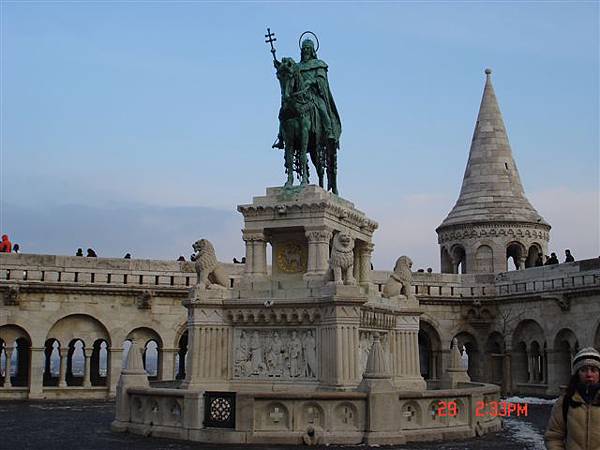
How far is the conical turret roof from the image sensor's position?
31859 millimetres

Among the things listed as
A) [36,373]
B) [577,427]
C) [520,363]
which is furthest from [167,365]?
[577,427]

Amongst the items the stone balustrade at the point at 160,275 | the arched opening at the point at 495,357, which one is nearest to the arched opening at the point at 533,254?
the stone balustrade at the point at 160,275

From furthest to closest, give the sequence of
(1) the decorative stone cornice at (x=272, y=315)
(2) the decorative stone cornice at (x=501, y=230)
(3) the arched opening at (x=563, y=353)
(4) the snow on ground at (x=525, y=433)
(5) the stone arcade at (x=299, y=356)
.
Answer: (2) the decorative stone cornice at (x=501, y=230)
(3) the arched opening at (x=563, y=353)
(1) the decorative stone cornice at (x=272, y=315)
(4) the snow on ground at (x=525, y=433)
(5) the stone arcade at (x=299, y=356)

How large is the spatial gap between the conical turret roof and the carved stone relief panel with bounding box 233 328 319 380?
19.8 m

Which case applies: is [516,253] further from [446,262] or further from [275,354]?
[275,354]

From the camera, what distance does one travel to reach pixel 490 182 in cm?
3259

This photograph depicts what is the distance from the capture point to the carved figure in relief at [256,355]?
13.6 meters

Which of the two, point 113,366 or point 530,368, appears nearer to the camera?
point 113,366

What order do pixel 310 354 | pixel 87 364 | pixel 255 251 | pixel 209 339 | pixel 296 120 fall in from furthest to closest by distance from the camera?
pixel 87 364 → pixel 296 120 → pixel 255 251 → pixel 209 339 → pixel 310 354

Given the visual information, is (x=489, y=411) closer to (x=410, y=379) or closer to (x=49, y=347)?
(x=410, y=379)

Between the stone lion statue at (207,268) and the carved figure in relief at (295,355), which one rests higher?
the stone lion statue at (207,268)

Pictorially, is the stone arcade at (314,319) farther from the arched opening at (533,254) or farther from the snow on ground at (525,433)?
the snow on ground at (525,433)

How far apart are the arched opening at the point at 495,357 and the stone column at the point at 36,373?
49.3 ft

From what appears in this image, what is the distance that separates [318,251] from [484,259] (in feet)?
62.4
